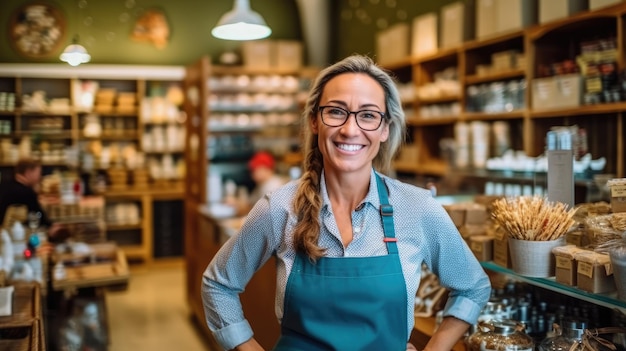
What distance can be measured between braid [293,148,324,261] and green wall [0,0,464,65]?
18.6 feet

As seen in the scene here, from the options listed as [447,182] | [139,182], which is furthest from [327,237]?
[139,182]

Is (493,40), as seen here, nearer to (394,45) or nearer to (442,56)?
(442,56)

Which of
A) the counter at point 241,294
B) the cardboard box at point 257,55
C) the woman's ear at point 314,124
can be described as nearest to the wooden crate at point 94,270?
the counter at point 241,294

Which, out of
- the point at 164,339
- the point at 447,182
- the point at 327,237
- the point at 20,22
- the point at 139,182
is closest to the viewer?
the point at 327,237

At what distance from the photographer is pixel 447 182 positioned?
14.5ft

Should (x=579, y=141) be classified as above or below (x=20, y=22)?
below

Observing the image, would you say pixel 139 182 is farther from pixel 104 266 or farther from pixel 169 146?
pixel 104 266

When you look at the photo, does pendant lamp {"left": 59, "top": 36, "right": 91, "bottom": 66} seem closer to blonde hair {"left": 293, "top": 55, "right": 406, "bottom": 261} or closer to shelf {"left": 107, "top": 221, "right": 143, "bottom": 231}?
blonde hair {"left": 293, "top": 55, "right": 406, "bottom": 261}

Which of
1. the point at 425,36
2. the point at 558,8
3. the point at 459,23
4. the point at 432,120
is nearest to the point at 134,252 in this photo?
the point at 432,120

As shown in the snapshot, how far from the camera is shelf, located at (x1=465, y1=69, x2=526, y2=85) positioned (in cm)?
493

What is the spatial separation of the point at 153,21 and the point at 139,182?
211 centimetres

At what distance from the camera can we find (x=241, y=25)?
4.57m

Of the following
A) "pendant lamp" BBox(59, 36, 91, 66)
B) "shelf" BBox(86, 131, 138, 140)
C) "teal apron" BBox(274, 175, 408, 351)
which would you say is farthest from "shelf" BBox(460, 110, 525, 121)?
"shelf" BBox(86, 131, 138, 140)

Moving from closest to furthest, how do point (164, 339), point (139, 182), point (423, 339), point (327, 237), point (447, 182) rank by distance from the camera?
point (327, 237) → point (423, 339) → point (447, 182) → point (164, 339) → point (139, 182)
